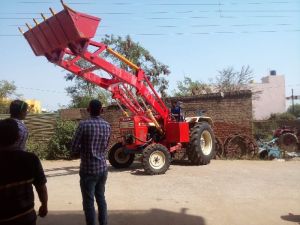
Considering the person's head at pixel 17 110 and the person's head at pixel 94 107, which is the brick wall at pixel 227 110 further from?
the person's head at pixel 17 110

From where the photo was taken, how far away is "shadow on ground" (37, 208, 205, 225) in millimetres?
5871

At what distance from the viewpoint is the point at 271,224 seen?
5660mm

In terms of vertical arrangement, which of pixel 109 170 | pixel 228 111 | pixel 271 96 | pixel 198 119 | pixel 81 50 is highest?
pixel 271 96

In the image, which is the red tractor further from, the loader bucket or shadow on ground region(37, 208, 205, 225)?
shadow on ground region(37, 208, 205, 225)

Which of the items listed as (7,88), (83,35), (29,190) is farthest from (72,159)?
(7,88)

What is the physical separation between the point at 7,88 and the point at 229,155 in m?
32.0

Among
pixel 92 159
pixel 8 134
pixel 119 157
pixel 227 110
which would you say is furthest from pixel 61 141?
pixel 8 134

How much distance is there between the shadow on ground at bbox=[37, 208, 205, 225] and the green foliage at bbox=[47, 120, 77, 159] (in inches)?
344

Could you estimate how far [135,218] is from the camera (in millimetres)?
6141

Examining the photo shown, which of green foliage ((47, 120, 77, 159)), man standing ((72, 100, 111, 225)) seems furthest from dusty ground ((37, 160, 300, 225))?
green foliage ((47, 120, 77, 159))

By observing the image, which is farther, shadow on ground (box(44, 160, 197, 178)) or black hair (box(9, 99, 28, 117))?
shadow on ground (box(44, 160, 197, 178))

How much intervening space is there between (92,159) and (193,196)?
10.6 ft

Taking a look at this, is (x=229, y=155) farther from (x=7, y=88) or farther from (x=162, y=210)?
(x=7, y=88)

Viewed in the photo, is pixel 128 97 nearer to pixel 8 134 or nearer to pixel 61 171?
pixel 61 171
